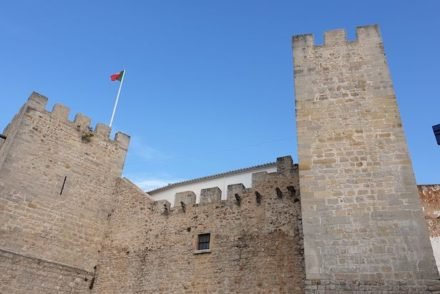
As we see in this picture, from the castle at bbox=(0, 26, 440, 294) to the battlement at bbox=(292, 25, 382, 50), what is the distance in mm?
32

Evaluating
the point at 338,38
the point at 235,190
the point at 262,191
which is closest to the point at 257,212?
the point at 262,191

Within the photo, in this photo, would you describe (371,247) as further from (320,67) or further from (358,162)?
(320,67)

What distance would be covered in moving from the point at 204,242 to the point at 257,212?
1686 mm

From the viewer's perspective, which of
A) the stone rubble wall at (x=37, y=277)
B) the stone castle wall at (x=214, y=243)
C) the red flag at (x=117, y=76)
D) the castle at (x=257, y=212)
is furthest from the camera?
the red flag at (x=117, y=76)

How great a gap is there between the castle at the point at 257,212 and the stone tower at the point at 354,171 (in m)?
0.02

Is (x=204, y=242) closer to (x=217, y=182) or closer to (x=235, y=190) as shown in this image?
(x=235, y=190)

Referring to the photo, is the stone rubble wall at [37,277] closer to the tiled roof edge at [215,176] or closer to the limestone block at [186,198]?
the limestone block at [186,198]

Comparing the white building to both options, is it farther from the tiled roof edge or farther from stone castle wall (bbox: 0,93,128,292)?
stone castle wall (bbox: 0,93,128,292)

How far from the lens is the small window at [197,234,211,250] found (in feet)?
36.1

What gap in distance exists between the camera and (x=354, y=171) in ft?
25.8

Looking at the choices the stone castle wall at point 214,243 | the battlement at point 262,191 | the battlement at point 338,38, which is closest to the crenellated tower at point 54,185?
the stone castle wall at point 214,243

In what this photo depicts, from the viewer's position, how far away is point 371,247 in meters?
7.04

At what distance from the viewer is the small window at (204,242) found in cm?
1100

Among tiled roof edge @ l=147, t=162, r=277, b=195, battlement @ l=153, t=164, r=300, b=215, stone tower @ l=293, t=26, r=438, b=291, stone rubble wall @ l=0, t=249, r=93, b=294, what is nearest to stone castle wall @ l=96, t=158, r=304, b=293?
battlement @ l=153, t=164, r=300, b=215
